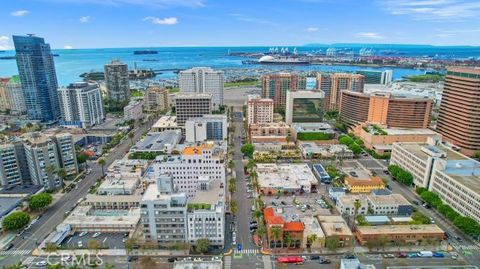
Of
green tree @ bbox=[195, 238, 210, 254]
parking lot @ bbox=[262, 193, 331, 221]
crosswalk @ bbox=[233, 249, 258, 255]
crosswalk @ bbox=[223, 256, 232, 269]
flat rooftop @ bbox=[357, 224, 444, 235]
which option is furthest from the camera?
parking lot @ bbox=[262, 193, 331, 221]

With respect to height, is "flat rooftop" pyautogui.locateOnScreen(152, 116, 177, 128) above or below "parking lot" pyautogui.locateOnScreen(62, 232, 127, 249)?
above

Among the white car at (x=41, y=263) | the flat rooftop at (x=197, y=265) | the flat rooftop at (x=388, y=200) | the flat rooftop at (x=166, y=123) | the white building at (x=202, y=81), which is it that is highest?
the white building at (x=202, y=81)

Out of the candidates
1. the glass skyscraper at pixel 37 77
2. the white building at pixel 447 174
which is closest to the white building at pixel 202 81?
the glass skyscraper at pixel 37 77

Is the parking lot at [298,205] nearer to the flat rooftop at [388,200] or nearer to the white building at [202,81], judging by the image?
the flat rooftop at [388,200]

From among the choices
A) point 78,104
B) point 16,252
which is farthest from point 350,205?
point 78,104

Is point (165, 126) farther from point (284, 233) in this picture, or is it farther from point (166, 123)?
point (284, 233)

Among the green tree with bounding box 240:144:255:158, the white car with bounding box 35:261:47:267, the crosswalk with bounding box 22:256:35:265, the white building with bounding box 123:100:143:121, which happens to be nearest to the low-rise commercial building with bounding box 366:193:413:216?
the green tree with bounding box 240:144:255:158

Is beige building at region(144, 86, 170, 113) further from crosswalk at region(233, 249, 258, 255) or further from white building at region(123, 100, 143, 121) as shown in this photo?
crosswalk at region(233, 249, 258, 255)
